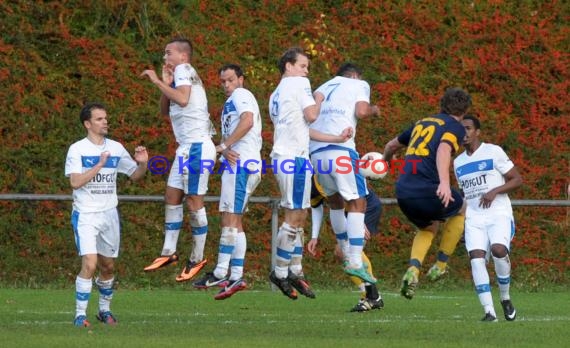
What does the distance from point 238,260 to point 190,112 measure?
1581 millimetres

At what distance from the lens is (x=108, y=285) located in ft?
37.3

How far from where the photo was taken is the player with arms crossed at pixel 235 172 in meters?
12.6

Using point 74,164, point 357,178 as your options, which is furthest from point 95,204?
point 357,178

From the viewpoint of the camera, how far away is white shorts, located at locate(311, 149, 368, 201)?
1270 centimetres

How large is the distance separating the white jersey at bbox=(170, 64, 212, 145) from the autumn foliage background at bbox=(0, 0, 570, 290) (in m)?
5.19

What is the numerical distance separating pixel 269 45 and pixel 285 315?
30.0ft

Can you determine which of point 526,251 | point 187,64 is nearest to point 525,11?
point 526,251

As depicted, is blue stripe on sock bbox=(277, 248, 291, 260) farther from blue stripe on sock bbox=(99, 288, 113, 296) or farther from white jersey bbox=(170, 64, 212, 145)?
blue stripe on sock bbox=(99, 288, 113, 296)

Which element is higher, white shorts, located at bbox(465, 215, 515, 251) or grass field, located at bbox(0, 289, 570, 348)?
white shorts, located at bbox(465, 215, 515, 251)

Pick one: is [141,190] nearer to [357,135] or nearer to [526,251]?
[357,135]


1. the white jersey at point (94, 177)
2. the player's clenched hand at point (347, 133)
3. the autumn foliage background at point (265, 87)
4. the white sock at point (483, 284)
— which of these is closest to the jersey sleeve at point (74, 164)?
the white jersey at point (94, 177)

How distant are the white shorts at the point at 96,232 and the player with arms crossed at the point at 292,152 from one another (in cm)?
186

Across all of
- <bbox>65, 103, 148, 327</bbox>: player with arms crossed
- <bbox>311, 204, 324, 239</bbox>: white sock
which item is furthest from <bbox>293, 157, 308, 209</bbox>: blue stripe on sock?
<bbox>311, 204, 324, 239</bbox>: white sock

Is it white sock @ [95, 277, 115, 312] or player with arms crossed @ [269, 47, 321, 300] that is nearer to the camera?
white sock @ [95, 277, 115, 312]
